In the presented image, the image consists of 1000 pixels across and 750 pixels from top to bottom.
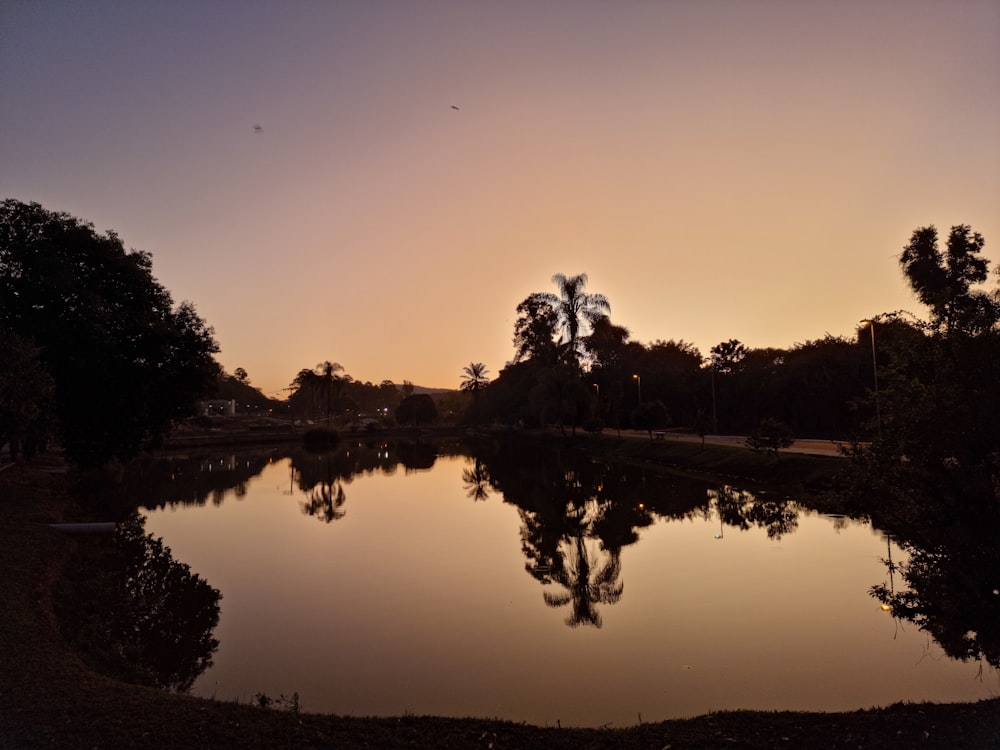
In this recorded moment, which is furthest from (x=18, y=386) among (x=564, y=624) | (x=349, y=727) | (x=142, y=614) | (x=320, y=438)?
(x=320, y=438)

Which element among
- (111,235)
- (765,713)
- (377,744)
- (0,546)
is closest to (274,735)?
(377,744)

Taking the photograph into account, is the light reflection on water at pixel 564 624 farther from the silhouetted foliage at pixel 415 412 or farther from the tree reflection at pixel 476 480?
the silhouetted foliage at pixel 415 412

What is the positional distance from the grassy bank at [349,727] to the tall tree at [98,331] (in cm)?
1731

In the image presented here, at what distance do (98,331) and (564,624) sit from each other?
20.0 m

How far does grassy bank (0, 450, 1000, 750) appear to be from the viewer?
6.59 metres

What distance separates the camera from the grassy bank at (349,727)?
259 inches

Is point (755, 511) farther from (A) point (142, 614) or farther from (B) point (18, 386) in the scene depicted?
(B) point (18, 386)

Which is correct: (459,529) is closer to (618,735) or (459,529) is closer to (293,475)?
(618,735)

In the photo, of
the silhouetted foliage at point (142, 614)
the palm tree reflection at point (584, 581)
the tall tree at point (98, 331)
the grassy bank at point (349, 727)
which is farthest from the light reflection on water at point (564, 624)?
the tall tree at point (98, 331)

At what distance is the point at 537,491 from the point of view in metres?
34.7

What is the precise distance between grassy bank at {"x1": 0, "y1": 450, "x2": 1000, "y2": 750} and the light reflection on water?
155cm

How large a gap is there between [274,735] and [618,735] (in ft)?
12.7

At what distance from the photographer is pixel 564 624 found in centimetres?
1284

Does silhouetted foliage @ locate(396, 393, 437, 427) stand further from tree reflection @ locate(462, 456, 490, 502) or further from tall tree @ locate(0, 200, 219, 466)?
tall tree @ locate(0, 200, 219, 466)
